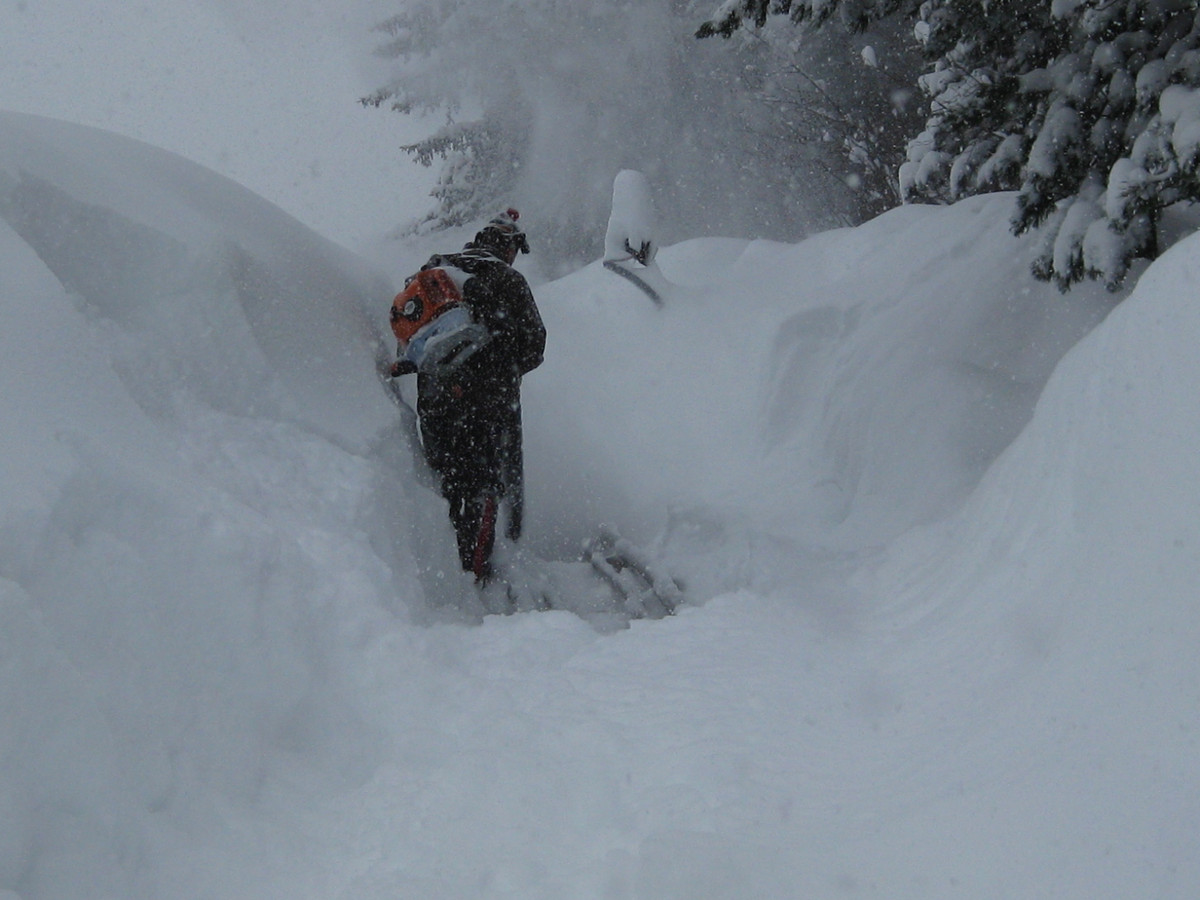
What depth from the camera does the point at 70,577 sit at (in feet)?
6.92

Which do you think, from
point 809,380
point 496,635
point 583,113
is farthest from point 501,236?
point 583,113

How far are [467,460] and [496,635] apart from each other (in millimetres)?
1563

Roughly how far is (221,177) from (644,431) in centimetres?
312

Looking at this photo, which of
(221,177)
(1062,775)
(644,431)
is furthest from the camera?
(644,431)

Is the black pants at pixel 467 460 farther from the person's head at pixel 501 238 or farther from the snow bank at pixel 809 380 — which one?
the person's head at pixel 501 238

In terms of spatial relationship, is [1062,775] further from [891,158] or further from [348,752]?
[891,158]

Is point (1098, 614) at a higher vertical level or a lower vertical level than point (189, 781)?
higher

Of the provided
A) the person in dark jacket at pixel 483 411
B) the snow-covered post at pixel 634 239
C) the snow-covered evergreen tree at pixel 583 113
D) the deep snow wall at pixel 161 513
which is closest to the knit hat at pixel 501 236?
the person in dark jacket at pixel 483 411

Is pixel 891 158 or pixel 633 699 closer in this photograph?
pixel 633 699

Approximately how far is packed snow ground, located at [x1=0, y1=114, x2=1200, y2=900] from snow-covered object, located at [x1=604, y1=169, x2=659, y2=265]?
2182 millimetres

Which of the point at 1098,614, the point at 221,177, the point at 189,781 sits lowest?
the point at 189,781

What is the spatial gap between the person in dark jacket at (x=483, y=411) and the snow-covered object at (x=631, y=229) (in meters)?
1.30

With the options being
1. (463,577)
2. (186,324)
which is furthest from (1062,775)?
(186,324)

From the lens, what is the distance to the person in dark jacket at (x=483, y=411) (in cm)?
460
